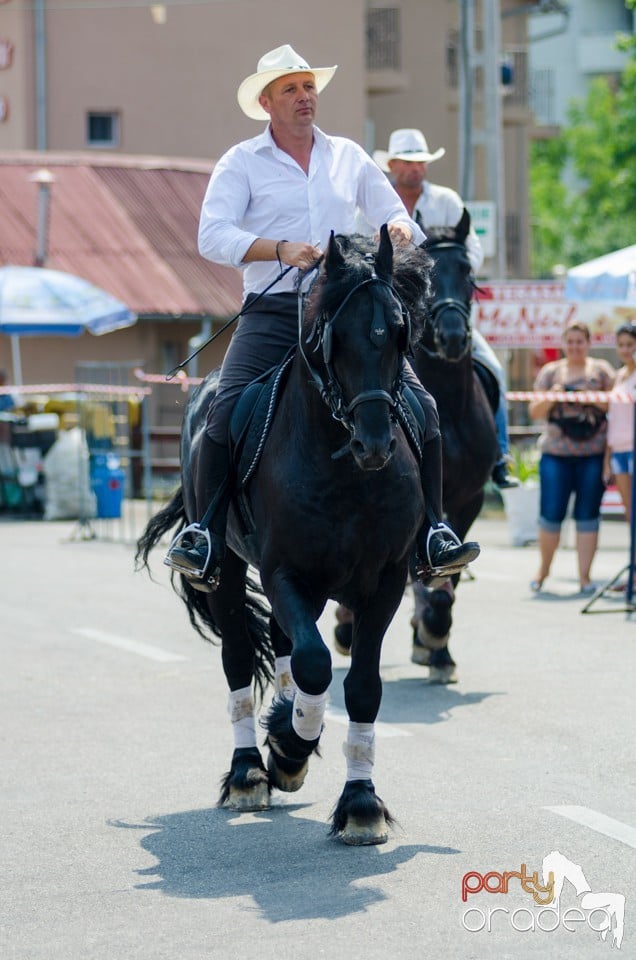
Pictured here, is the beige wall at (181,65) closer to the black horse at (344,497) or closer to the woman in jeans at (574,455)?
the woman in jeans at (574,455)

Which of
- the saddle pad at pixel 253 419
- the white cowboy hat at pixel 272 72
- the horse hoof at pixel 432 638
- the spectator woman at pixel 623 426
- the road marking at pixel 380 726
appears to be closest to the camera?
the saddle pad at pixel 253 419

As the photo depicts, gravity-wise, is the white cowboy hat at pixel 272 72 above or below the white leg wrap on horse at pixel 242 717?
above

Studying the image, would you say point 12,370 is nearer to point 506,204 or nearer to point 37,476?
point 37,476

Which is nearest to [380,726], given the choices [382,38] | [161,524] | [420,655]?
[161,524]

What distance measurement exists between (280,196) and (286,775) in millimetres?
2360

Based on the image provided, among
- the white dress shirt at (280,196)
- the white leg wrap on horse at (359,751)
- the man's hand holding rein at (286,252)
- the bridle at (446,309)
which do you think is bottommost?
the white leg wrap on horse at (359,751)

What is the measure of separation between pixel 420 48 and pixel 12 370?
1566 cm

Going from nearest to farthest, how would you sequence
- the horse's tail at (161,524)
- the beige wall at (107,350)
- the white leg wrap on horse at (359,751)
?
the white leg wrap on horse at (359,751) < the horse's tail at (161,524) < the beige wall at (107,350)

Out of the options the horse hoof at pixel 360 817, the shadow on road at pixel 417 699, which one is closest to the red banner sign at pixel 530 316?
the shadow on road at pixel 417 699

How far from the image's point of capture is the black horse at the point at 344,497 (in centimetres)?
599

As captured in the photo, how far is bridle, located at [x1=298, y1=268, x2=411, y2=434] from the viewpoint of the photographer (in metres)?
5.93

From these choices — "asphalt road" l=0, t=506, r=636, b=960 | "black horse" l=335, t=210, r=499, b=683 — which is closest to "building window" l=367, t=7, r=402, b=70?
"asphalt road" l=0, t=506, r=636, b=960

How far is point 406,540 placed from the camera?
21.2 ft

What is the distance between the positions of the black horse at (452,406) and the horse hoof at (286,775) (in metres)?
3.02
